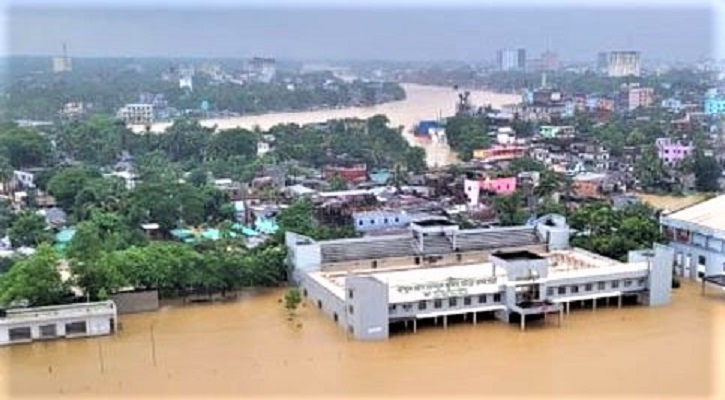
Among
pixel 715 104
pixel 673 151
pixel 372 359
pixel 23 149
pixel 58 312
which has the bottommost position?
pixel 372 359

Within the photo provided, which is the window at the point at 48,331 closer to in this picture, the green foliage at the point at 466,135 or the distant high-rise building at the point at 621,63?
the green foliage at the point at 466,135

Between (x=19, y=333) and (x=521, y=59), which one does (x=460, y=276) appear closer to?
(x=19, y=333)

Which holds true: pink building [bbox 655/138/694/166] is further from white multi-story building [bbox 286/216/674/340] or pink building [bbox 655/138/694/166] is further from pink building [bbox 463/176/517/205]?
white multi-story building [bbox 286/216/674/340]

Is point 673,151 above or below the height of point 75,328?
above

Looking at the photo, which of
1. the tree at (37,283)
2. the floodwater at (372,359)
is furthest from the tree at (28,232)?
the floodwater at (372,359)

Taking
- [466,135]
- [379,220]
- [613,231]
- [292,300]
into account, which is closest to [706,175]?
[466,135]

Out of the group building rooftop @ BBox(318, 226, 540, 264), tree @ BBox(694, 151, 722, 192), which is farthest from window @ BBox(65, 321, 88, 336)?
tree @ BBox(694, 151, 722, 192)
